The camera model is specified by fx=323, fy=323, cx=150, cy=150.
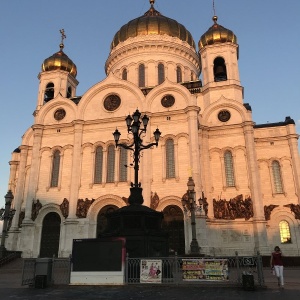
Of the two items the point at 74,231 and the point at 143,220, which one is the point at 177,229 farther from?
the point at 143,220

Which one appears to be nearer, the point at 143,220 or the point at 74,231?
the point at 143,220

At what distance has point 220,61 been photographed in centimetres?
3291

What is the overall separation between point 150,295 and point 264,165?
74.9 ft

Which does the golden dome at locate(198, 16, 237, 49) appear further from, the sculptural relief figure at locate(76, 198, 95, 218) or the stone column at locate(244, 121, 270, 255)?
the sculptural relief figure at locate(76, 198, 95, 218)

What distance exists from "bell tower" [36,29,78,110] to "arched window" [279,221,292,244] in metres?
24.9

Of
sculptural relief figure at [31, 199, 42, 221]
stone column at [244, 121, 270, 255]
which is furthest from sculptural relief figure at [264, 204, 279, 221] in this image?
sculptural relief figure at [31, 199, 42, 221]

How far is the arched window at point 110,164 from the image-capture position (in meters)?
27.5

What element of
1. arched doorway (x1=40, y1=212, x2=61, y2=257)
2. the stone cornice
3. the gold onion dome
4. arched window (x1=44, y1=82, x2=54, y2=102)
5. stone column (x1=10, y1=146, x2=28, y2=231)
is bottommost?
arched doorway (x1=40, y1=212, x2=61, y2=257)

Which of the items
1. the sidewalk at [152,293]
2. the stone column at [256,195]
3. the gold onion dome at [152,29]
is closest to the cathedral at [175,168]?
the stone column at [256,195]

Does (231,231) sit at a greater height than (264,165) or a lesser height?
lesser

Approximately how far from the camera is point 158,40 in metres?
36.3

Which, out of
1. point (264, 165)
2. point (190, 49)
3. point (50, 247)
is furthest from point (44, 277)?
point (190, 49)

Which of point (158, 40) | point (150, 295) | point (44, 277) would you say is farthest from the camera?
point (158, 40)

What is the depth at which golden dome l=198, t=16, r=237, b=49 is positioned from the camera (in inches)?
1286
